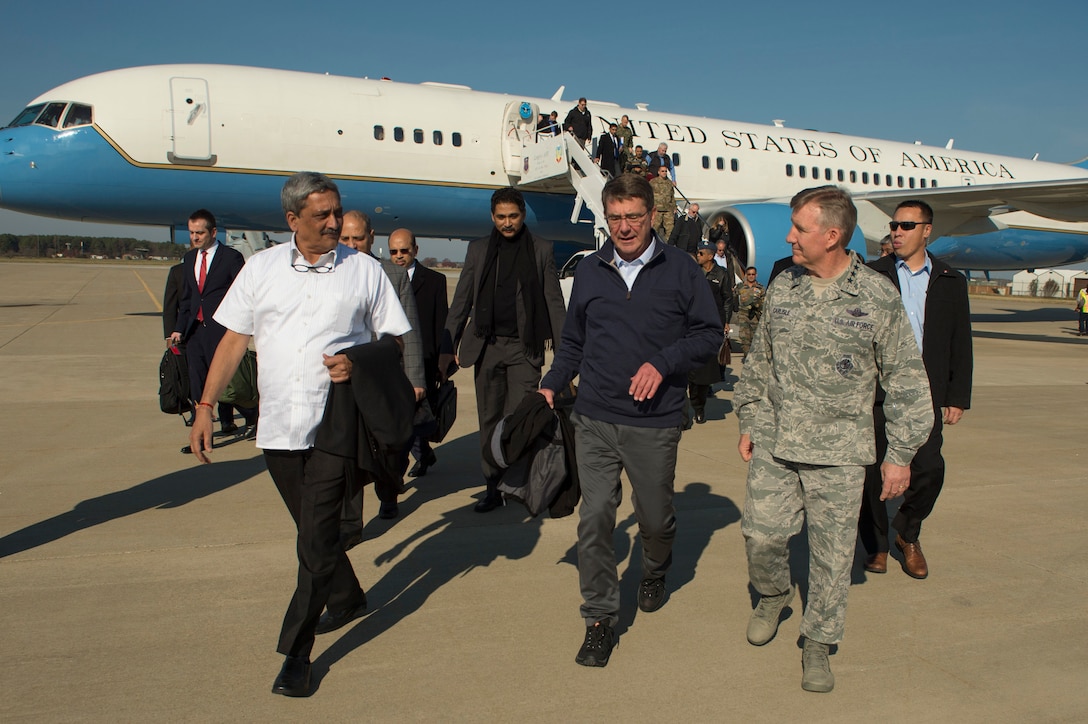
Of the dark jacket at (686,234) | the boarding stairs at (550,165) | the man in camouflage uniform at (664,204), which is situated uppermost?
the boarding stairs at (550,165)

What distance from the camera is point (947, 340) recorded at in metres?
4.11

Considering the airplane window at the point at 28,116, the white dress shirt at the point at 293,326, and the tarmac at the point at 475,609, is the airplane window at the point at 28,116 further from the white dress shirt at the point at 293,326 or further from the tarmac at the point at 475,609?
the white dress shirt at the point at 293,326

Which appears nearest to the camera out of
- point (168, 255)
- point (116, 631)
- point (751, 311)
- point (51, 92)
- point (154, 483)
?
point (116, 631)

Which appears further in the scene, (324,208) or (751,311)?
(751,311)

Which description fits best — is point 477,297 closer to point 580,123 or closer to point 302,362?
point 302,362

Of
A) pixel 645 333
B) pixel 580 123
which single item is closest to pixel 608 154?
pixel 580 123

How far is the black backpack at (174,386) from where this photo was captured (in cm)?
625

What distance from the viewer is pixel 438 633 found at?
11.0ft

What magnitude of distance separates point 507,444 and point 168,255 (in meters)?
137

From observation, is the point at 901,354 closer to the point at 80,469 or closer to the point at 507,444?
the point at 507,444

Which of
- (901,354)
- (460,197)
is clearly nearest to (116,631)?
(901,354)

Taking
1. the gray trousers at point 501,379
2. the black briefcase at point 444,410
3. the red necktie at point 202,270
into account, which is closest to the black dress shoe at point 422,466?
the black briefcase at point 444,410

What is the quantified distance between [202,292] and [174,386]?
763mm

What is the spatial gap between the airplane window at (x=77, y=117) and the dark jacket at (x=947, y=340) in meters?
13.3
